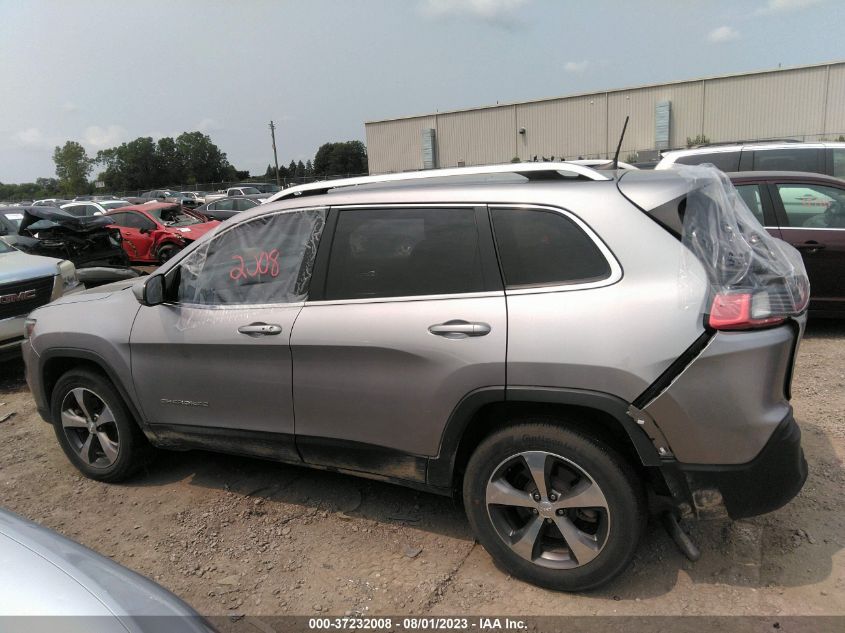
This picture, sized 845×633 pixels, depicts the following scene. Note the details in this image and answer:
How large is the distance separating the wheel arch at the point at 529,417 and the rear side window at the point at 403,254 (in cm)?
51

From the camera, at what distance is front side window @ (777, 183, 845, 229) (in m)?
5.88

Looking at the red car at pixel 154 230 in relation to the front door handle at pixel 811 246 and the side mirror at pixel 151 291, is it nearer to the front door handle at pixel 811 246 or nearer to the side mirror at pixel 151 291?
the side mirror at pixel 151 291

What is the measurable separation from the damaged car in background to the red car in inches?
90.1

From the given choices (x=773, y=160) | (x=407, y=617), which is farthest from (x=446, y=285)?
(x=773, y=160)

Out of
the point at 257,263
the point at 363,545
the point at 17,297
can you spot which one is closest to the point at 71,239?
the point at 17,297

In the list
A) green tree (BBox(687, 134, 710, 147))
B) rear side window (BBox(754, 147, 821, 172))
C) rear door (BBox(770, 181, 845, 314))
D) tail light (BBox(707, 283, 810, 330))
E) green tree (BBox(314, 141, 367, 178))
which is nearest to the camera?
tail light (BBox(707, 283, 810, 330))

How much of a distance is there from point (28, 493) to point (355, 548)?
92.1 inches

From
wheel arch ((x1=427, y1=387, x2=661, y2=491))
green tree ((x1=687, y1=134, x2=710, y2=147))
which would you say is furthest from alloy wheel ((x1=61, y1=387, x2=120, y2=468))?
green tree ((x1=687, y1=134, x2=710, y2=147))

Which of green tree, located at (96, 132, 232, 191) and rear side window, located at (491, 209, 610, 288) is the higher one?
green tree, located at (96, 132, 232, 191)

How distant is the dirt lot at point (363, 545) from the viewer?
2.63 m

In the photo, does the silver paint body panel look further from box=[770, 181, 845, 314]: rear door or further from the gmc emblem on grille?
box=[770, 181, 845, 314]: rear door

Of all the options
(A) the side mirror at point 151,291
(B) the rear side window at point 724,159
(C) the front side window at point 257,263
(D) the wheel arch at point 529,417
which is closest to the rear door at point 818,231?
(B) the rear side window at point 724,159

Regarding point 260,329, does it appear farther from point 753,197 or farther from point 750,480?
point 753,197

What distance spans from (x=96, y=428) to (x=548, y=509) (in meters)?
2.92
